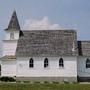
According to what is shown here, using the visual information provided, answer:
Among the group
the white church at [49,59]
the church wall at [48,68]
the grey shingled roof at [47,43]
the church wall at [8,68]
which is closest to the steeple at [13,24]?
the grey shingled roof at [47,43]

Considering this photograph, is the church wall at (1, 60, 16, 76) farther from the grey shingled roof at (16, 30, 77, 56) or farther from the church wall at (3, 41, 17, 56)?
the grey shingled roof at (16, 30, 77, 56)

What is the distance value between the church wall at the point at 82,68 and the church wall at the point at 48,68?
171 cm

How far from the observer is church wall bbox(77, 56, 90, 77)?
66688 millimetres

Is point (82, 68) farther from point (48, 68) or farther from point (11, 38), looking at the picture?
point (11, 38)

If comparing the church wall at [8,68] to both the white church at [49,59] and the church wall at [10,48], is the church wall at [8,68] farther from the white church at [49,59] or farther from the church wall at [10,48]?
the church wall at [10,48]

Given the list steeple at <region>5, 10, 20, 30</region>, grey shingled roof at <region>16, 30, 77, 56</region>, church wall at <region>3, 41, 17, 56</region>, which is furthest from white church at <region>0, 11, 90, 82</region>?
steeple at <region>5, 10, 20, 30</region>

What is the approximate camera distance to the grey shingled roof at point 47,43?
215ft

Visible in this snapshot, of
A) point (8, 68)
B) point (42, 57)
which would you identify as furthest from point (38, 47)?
point (8, 68)

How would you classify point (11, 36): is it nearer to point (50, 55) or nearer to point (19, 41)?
point (19, 41)

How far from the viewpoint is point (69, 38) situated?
6712 centimetres

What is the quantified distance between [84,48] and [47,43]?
667 cm

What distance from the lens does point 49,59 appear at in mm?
65500

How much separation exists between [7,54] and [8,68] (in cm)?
356

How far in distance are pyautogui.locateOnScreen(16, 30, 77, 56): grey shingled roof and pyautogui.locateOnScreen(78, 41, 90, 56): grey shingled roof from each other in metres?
2.08
